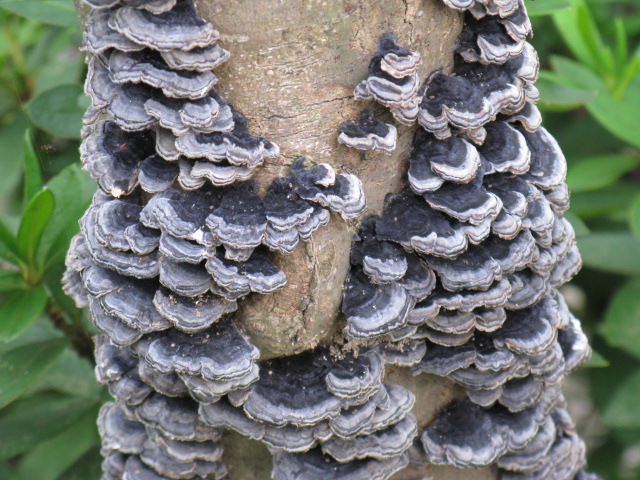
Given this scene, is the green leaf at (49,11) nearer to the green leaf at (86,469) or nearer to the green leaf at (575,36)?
the green leaf at (86,469)

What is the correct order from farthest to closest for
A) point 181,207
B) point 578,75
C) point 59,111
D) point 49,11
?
point 578,75, point 59,111, point 49,11, point 181,207

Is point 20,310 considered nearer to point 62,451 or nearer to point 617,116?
point 62,451

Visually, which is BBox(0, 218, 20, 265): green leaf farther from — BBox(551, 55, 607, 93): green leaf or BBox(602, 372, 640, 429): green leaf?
BBox(602, 372, 640, 429): green leaf

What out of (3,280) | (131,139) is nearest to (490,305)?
(131,139)

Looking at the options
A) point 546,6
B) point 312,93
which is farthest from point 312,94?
point 546,6

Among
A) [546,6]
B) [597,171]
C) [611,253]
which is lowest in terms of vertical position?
[611,253]

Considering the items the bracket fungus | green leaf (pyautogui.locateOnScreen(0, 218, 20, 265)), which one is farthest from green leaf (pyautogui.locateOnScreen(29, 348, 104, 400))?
the bracket fungus

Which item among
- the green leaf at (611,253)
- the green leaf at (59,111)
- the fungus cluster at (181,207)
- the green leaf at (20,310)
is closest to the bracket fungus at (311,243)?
the fungus cluster at (181,207)

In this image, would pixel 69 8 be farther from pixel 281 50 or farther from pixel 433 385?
pixel 433 385

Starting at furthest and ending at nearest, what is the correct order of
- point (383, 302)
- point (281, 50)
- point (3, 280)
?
point (3, 280), point (383, 302), point (281, 50)
